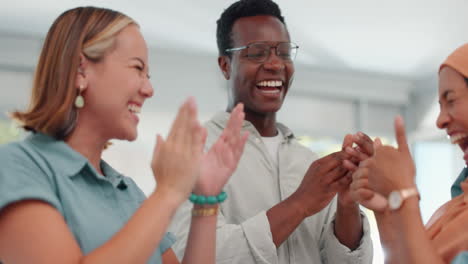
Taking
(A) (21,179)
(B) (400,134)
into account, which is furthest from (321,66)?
(A) (21,179)

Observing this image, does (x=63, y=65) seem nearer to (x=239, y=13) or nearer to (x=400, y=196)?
(x=400, y=196)

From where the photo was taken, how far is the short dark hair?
2.06m

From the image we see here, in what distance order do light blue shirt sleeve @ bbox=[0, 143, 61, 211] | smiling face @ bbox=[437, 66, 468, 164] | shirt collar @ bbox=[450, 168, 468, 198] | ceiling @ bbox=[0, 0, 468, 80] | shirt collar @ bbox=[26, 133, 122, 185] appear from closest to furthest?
light blue shirt sleeve @ bbox=[0, 143, 61, 211], shirt collar @ bbox=[26, 133, 122, 185], smiling face @ bbox=[437, 66, 468, 164], shirt collar @ bbox=[450, 168, 468, 198], ceiling @ bbox=[0, 0, 468, 80]

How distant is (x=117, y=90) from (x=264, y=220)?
60cm

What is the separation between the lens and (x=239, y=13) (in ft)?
6.81

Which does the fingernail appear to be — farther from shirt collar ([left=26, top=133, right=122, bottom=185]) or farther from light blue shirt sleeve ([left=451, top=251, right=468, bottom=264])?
shirt collar ([left=26, top=133, right=122, bottom=185])

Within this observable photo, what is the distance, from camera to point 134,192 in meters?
1.46

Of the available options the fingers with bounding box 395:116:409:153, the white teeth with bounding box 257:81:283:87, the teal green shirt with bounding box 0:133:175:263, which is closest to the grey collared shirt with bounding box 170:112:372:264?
the white teeth with bounding box 257:81:283:87

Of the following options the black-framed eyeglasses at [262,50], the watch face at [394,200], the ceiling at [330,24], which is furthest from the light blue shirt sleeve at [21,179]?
the ceiling at [330,24]

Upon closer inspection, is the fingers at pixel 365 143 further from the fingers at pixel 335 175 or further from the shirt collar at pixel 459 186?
the shirt collar at pixel 459 186

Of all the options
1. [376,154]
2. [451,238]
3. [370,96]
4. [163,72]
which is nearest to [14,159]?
[376,154]

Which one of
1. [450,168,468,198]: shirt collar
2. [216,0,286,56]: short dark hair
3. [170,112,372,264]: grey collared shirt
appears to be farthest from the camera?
[216,0,286,56]: short dark hair

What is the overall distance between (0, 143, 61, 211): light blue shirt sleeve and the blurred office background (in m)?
3.50

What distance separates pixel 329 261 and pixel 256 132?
48cm
